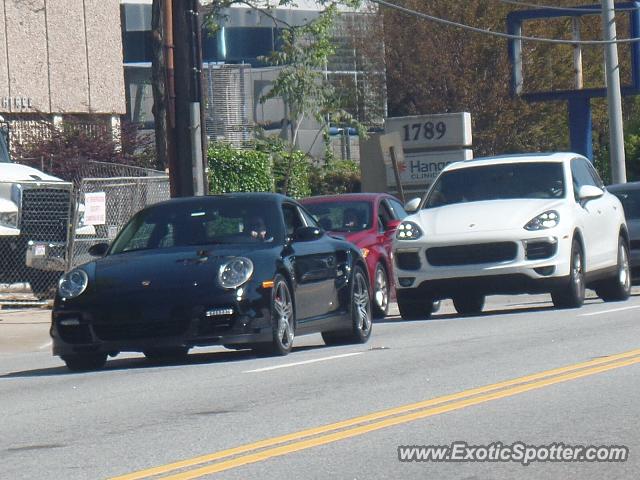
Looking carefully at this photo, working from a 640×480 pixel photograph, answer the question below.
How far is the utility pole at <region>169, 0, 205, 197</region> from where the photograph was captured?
20234 mm

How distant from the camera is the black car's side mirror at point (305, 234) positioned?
42.6ft

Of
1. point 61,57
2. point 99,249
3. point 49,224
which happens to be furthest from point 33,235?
point 61,57

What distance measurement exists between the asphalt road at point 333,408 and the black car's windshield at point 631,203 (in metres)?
8.64

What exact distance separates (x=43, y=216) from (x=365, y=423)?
15.0 metres

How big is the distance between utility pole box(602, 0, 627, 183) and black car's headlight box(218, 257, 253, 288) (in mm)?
20241

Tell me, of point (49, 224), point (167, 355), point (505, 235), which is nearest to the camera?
point (167, 355)

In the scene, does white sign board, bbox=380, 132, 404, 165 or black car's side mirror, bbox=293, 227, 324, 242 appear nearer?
→ black car's side mirror, bbox=293, 227, 324, 242

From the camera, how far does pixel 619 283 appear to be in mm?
18344

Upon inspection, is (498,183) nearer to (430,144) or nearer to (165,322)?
(165,322)

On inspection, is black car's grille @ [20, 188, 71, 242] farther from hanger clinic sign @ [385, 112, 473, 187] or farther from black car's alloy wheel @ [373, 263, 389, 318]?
hanger clinic sign @ [385, 112, 473, 187]

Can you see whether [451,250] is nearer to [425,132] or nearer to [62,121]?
[425,132]

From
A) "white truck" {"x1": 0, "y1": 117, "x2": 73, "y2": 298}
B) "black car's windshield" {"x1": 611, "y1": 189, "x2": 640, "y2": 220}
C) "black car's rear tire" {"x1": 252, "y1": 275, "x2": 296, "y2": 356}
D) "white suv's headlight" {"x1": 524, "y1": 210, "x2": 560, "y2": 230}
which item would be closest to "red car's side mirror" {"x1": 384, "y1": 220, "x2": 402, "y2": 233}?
"white suv's headlight" {"x1": 524, "y1": 210, "x2": 560, "y2": 230}

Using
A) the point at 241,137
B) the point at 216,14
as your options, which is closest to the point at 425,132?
the point at 216,14

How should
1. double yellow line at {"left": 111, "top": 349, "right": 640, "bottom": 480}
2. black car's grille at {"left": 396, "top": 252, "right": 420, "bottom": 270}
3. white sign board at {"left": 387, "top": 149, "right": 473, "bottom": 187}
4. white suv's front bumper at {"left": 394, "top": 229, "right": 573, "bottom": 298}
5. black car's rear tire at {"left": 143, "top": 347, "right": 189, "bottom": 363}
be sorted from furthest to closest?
white sign board at {"left": 387, "top": 149, "right": 473, "bottom": 187}
black car's grille at {"left": 396, "top": 252, "right": 420, "bottom": 270}
white suv's front bumper at {"left": 394, "top": 229, "right": 573, "bottom": 298}
black car's rear tire at {"left": 143, "top": 347, "right": 189, "bottom": 363}
double yellow line at {"left": 111, "top": 349, "right": 640, "bottom": 480}
